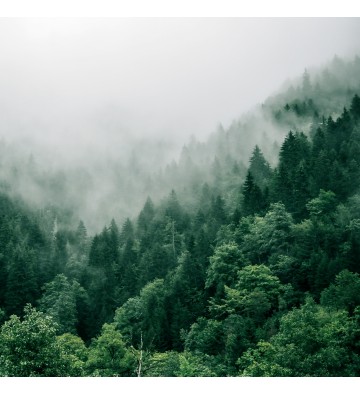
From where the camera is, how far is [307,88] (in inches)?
2504

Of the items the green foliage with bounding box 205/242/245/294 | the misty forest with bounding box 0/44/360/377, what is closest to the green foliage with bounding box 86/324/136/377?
the misty forest with bounding box 0/44/360/377

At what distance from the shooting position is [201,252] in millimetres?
38344

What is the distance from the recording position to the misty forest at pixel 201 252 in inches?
843

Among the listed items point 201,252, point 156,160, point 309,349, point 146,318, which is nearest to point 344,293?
point 309,349

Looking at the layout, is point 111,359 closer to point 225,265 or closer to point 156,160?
point 225,265

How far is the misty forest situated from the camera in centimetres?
2141

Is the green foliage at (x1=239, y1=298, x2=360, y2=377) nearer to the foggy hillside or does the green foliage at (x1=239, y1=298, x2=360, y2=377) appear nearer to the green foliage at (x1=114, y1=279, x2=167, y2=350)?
the green foliage at (x1=114, y1=279, x2=167, y2=350)

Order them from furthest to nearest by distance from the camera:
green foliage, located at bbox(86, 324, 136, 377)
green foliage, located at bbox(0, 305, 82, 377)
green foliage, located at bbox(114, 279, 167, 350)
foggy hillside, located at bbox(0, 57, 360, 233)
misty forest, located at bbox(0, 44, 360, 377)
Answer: foggy hillside, located at bbox(0, 57, 360, 233) < green foliage, located at bbox(114, 279, 167, 350) < green foliage, located at bbox(86, 324, 136, 377) < misty forest, located at bbox(0, 44, 360, 377) < green foliage, located at bbox(0, 305, 82, 377)

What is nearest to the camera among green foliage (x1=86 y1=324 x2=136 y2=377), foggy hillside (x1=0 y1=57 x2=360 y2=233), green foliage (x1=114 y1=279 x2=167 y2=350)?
green foliage (x1=86 y1=324 x2=136 y2=377)

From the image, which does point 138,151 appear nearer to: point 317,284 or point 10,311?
point 10,311

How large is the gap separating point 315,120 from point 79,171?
116ft

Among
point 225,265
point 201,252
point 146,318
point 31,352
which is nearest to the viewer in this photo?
point 31,352

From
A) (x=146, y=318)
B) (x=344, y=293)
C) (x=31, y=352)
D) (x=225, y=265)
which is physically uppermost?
(x=225, y=265)
